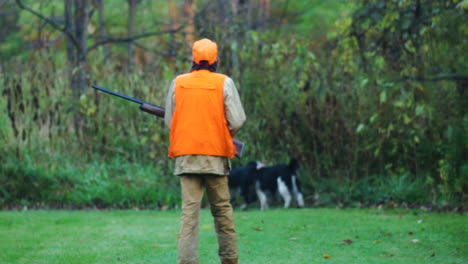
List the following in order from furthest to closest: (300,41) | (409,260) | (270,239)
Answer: (300,41) → (270,239) → (409,260)

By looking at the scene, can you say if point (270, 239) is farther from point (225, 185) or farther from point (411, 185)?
point (411, 185)

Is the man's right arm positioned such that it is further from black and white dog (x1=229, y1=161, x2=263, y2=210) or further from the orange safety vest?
black and white dog (x1=229, y1=161, x2=263, y2=210)

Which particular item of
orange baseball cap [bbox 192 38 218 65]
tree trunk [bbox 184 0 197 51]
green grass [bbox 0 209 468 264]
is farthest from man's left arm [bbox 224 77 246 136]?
tree trunk [bbox 184 0 197 51]

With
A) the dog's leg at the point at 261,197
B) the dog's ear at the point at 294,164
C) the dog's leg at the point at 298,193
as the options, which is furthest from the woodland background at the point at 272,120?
the dog's leg at the point at 261,197

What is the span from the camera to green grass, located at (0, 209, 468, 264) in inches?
275

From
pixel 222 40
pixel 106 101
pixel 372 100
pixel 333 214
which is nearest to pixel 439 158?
pixel 372 100

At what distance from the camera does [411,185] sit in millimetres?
11180

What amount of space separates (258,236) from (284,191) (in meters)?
2.88

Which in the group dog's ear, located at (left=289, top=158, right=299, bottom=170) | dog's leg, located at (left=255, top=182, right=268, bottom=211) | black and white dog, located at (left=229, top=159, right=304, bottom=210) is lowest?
dog's leg, located at (left=255, top=182, right=268, bottom=211)

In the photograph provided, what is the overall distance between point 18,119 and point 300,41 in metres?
5.03

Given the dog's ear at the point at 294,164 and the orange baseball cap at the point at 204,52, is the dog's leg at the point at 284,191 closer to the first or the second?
the dog's ear at the point at 294,164

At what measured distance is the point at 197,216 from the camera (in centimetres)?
576

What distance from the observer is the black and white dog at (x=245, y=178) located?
10953 millimetres

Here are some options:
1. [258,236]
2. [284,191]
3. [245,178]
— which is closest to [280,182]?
[284,191]
